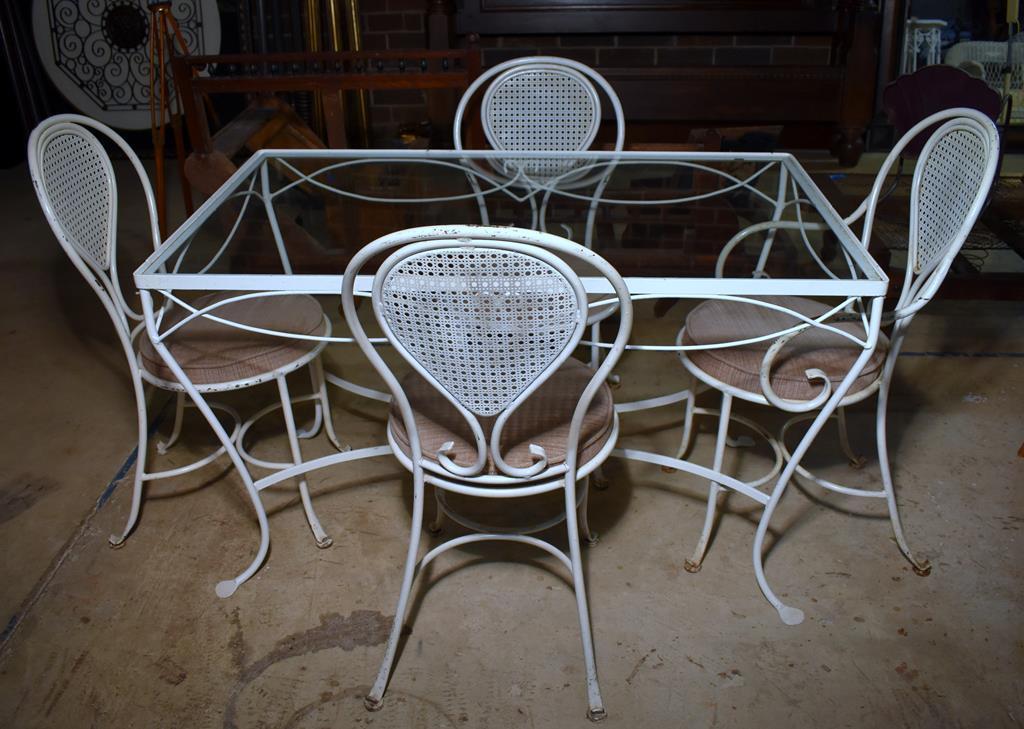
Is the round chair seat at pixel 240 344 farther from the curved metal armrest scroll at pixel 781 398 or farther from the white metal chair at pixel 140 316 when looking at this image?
the curved metal armrest scroll at pixel 781 398

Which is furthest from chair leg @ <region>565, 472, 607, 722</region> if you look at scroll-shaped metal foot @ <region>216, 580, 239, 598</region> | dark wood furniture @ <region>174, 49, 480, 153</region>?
dark wood furniture @ <region>174, 49, 480, 153</region>

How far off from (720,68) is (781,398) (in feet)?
8.76

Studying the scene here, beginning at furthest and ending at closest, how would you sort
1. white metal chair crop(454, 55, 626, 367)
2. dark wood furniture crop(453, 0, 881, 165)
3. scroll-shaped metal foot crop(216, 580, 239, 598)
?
dark wood furniture crop(453, 0, 881, 165), white metal chair crop(454, 55, 626, 367), scroll-shaped metal foot crop(216, 580, 239, 598)

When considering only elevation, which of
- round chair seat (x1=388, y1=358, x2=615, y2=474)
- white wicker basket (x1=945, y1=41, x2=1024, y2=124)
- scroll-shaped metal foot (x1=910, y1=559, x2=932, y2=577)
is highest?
white wicker basket (x1=945, y1=41, x2=1024, y2=124)

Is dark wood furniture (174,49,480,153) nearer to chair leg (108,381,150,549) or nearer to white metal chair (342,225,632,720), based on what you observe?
chair leg (108,381,150,549)

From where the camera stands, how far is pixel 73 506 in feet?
7.06

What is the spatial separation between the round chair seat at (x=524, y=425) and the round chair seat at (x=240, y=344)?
330mm

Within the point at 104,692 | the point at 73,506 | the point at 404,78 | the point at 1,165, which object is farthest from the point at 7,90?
the point at 104,692

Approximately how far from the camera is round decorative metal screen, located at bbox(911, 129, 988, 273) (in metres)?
1.68

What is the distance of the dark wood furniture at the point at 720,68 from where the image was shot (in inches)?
158

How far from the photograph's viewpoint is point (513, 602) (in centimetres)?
186

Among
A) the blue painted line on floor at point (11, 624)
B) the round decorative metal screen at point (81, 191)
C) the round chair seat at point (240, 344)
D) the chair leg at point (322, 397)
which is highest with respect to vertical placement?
the round decorative metal screen at point (81, 191)

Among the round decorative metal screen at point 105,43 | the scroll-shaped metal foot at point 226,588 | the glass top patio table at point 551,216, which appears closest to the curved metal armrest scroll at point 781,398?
the glass top patio table at point 551,216

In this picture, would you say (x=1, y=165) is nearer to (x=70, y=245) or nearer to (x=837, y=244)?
(x=70, y=245)
